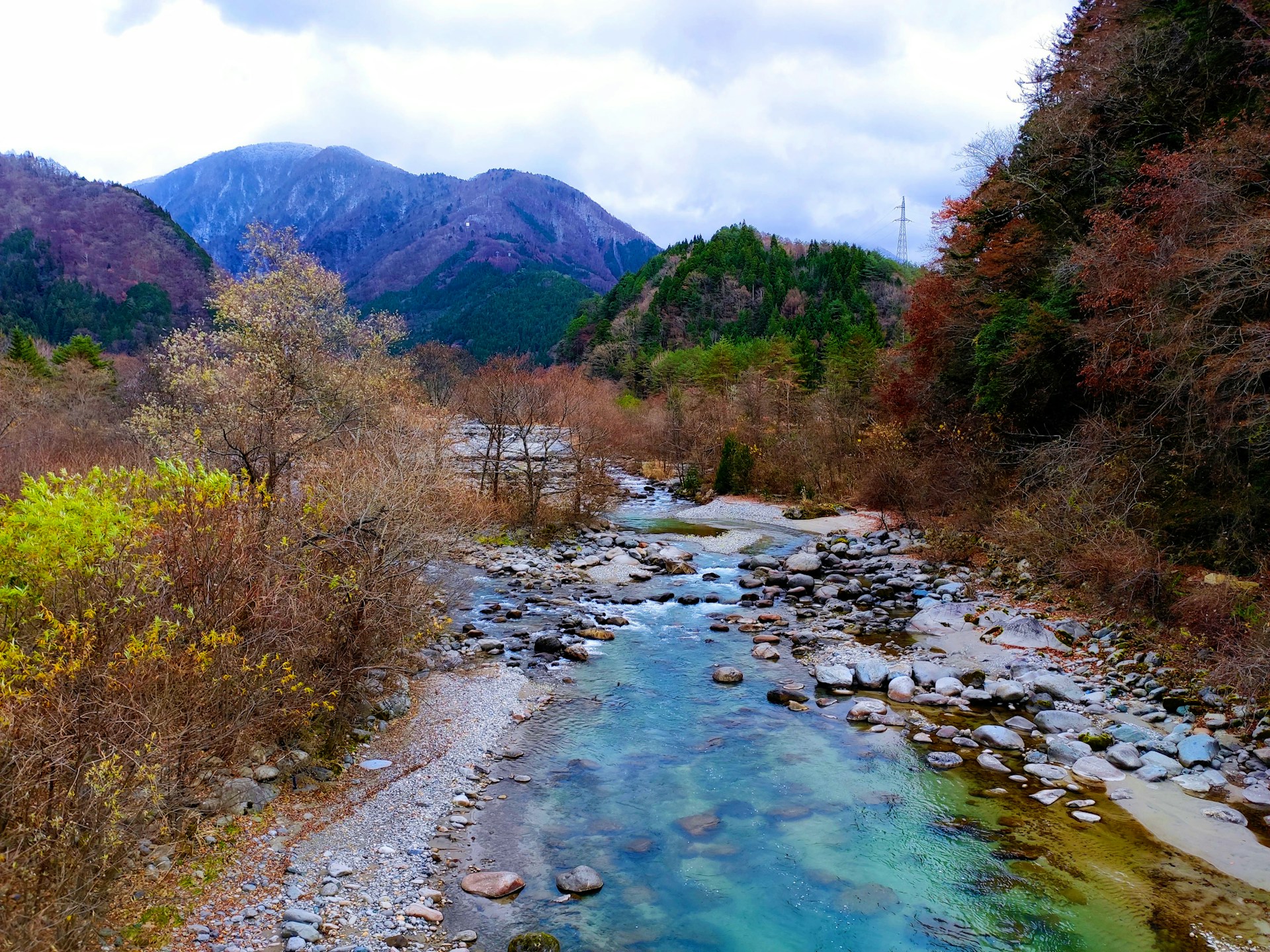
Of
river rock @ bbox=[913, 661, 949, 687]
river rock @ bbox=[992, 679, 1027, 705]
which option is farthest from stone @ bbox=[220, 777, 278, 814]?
river rock @ bbox=[992, 679, 1027, 705]

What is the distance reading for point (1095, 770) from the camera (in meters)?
9.25

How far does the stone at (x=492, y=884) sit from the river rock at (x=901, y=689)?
7.10m

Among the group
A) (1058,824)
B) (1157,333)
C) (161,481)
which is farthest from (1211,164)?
(161,481)

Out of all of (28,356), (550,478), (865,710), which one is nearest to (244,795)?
(865,710)

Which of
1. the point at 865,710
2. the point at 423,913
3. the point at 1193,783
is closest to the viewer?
the point at 423,913

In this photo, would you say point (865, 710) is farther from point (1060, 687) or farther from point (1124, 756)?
point (1124, 756)

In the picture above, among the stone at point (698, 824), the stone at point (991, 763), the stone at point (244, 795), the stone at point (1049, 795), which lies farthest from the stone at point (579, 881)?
the stone at point (991, 763)

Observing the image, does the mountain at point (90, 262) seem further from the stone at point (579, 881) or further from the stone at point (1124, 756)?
the stone at point (1124, 756)

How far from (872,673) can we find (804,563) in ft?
30.4

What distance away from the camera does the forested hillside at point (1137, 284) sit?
12203 mm

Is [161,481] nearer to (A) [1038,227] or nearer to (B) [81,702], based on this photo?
(B) [81,702]

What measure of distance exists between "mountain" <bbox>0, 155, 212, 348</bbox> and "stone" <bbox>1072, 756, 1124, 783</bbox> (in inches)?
3923

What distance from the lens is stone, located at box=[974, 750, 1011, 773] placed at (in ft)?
31.2

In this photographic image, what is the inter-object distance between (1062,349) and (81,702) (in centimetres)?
1964
